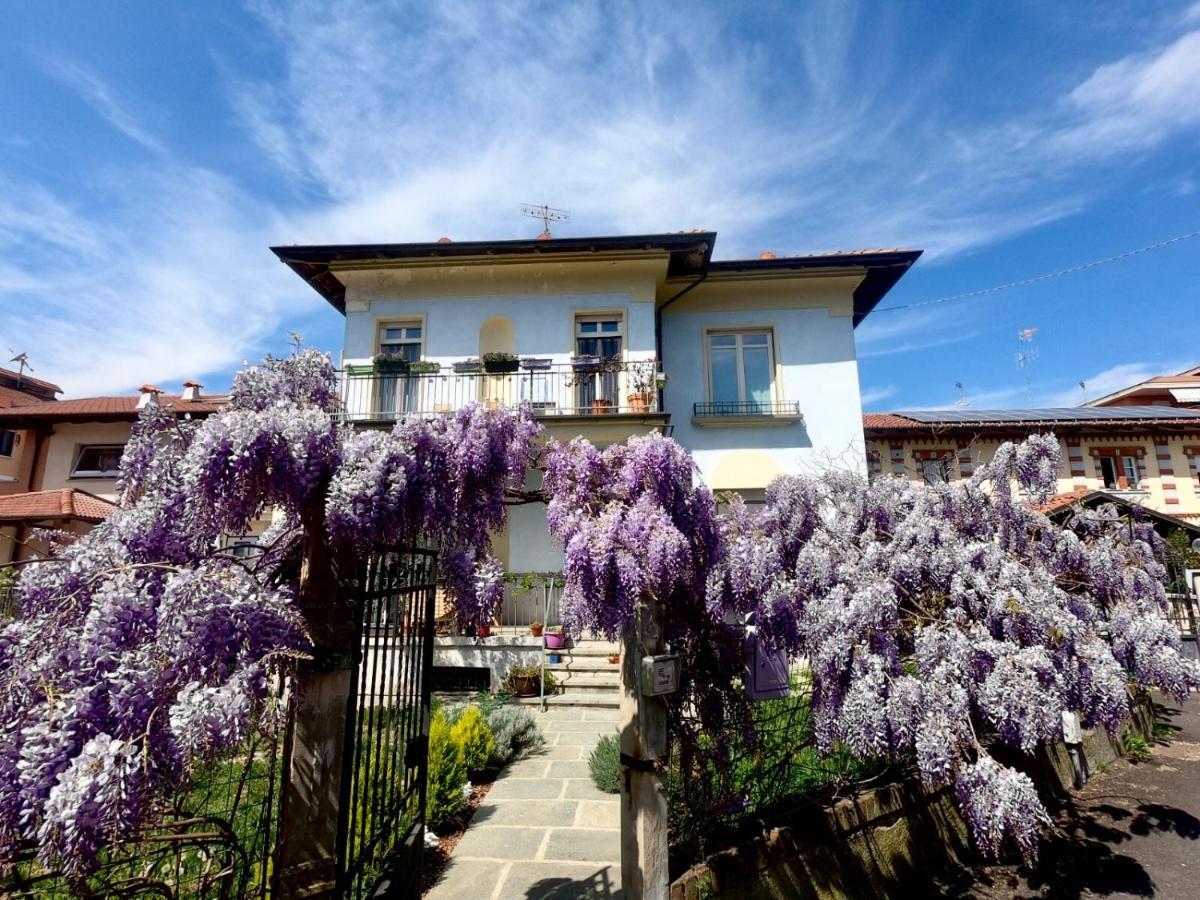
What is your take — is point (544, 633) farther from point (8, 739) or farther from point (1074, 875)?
point (8, 739)

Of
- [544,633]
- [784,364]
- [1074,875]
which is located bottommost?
[1074,875]

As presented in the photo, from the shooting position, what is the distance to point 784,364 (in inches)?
443

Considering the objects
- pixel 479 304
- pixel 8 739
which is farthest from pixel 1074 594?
pixel 479 304

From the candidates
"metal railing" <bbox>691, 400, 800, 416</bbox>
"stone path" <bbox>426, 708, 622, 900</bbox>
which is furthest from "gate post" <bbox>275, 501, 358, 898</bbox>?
"metal railing" <bbox>691, 400, 800, 416</bbox>

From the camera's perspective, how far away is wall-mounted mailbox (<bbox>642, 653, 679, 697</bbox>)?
2963 mm

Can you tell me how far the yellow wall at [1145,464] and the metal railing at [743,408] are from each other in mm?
4473

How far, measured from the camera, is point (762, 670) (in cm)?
367

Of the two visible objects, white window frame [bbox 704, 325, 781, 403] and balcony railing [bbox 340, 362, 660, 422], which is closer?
balcony railing [bbox 340, 362, 660, 422]

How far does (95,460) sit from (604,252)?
50.2ft

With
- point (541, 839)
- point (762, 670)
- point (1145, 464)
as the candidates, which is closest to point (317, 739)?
point (762, 670)

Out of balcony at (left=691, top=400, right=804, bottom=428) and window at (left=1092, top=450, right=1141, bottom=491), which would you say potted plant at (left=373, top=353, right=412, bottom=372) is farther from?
window at (left=1092, top=450, right=1141, bottom=491)

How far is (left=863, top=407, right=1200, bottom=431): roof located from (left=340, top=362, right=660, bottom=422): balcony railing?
25.0 feet

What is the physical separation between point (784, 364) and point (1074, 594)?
23.1 ft

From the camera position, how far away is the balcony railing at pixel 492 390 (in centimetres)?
1041
